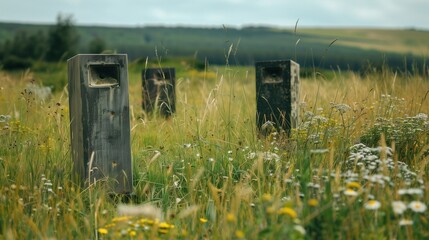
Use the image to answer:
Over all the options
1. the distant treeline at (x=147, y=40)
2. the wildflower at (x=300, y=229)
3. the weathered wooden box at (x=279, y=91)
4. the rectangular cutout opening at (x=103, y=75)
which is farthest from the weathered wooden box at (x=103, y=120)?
the distant treeline at (x=147, y=40)

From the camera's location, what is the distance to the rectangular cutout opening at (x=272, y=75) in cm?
534

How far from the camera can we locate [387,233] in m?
2.72

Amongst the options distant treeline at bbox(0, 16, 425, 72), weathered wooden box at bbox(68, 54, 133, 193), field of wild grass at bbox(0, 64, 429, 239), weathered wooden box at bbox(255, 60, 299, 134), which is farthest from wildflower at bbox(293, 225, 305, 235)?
distant treeline at bbox(0, 16, 425, 72)

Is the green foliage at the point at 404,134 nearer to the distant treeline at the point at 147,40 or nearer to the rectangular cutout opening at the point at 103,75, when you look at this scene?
the rectangular cutout opening at the point at 103,75

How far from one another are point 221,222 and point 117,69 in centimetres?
147

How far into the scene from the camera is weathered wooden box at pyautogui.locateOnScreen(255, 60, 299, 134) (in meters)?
5.22

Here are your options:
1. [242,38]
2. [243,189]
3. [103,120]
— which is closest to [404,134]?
[243,189]

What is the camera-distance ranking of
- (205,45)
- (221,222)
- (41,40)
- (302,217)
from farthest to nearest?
(205,45) → (41,40) → (221,222) → (302,217)

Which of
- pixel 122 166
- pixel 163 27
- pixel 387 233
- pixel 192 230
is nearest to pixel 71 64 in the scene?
pixel 122 166

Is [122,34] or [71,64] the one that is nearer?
[71,64]

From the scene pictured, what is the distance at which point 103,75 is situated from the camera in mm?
3904

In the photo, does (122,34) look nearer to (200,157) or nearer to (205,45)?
(205,45)

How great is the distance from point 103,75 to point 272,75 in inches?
80.7

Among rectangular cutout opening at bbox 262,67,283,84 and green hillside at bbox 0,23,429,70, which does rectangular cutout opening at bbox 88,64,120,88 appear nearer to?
rectangular cutout opening at bbox 262,67,283,84
